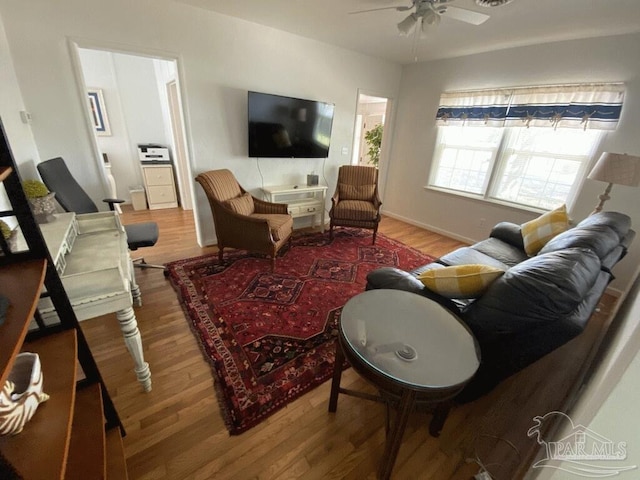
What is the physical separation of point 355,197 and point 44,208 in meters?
3.10

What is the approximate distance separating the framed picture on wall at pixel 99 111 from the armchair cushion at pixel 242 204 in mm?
3154

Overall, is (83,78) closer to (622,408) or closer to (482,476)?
(622,408)

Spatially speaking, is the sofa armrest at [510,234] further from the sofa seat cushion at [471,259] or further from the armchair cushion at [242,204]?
the armchair cushion at [242,204]

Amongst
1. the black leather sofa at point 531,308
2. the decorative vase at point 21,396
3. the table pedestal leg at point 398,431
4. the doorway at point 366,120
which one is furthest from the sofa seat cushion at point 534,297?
the doorway at point 366,120

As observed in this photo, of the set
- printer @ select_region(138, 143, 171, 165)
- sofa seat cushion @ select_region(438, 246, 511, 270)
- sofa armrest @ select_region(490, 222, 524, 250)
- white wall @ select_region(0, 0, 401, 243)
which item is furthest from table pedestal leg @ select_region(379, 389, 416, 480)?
printer @ select_region(138, 143, 171, 165)

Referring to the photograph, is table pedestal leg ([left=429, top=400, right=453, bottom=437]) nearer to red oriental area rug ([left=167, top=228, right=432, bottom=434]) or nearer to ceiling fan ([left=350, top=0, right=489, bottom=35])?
red oriental area rug ([left=167, top=228, right=432, bottom=434])

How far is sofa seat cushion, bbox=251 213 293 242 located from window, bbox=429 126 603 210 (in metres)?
2.57

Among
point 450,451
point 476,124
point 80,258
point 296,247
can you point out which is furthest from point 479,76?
point 80,258

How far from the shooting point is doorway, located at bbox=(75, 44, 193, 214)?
4.07 meters

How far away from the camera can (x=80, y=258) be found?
1482mm

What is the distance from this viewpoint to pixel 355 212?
340cm

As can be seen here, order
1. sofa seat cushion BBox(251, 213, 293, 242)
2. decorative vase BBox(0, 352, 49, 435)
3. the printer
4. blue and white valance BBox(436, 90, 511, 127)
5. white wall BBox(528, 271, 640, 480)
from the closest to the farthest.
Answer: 1. white wall BBox(528, 271, 640, 480)
2. decorative vase BBox(0, 352, 49, 435)
3. sofa seat cushion BBox(251, 213, 293, 242)
4. blue and white valance BBox(436, 90, 511, 127)
5. the printer

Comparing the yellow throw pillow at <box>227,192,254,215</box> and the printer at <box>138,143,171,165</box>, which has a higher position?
the printer at <box>138,143,171,165</box>

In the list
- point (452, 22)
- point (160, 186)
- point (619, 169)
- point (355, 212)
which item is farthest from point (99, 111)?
point (619, 169)
